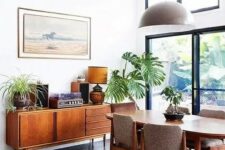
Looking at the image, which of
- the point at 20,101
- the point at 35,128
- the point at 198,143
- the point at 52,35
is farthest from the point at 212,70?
the point at 20,101

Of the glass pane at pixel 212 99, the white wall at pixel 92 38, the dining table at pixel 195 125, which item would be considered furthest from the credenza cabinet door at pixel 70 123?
the glass pane at pixel 212 99

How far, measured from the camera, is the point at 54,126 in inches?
180

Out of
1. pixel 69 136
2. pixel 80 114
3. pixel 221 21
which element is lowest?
pixel 69 136

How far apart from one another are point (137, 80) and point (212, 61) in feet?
4.86

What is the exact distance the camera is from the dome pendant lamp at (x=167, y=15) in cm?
316

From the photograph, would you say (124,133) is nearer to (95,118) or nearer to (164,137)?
(164,137)

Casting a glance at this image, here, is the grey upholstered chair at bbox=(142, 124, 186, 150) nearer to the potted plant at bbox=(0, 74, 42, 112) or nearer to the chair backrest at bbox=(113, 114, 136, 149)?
the chair backrest at bbox=(113, 114, 136, 149)

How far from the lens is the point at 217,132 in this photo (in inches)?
117

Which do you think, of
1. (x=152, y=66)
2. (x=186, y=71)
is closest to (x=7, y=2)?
(x=152, y=66)

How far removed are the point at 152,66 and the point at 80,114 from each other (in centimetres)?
181

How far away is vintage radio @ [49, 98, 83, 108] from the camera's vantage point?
470 centimetres

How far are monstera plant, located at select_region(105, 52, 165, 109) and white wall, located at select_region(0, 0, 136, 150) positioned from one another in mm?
553

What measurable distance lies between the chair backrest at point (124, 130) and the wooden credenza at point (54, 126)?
1231mm

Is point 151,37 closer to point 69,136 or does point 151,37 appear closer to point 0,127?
point 69,136
